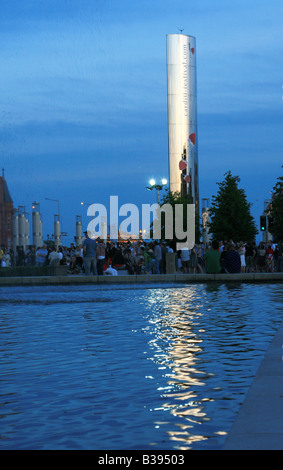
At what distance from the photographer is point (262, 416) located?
18.1ft

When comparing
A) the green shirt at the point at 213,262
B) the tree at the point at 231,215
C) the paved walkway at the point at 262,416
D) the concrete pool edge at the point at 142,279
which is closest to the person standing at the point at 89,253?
the concrete pool edge at the point at 142,279

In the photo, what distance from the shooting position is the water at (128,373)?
18.7 feet

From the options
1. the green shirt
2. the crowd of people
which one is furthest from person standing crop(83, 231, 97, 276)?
the green shirt

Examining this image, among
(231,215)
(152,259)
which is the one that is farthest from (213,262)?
(231,215)

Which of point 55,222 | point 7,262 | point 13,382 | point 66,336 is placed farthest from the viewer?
point 55,222

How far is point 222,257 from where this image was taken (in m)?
28.7

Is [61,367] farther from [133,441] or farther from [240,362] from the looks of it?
[133,441]

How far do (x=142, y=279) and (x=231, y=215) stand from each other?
51699mm

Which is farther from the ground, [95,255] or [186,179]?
[186,179]

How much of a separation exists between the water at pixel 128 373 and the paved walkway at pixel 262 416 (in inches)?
7.1

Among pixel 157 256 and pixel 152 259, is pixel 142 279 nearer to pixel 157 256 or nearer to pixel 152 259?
pixel 157 256

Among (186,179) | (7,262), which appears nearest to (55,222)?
(186,179)

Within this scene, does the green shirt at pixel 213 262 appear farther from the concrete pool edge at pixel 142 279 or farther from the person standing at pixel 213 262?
the concrete pool edge at pixel 142 279

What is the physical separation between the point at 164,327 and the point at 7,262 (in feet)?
94.6
